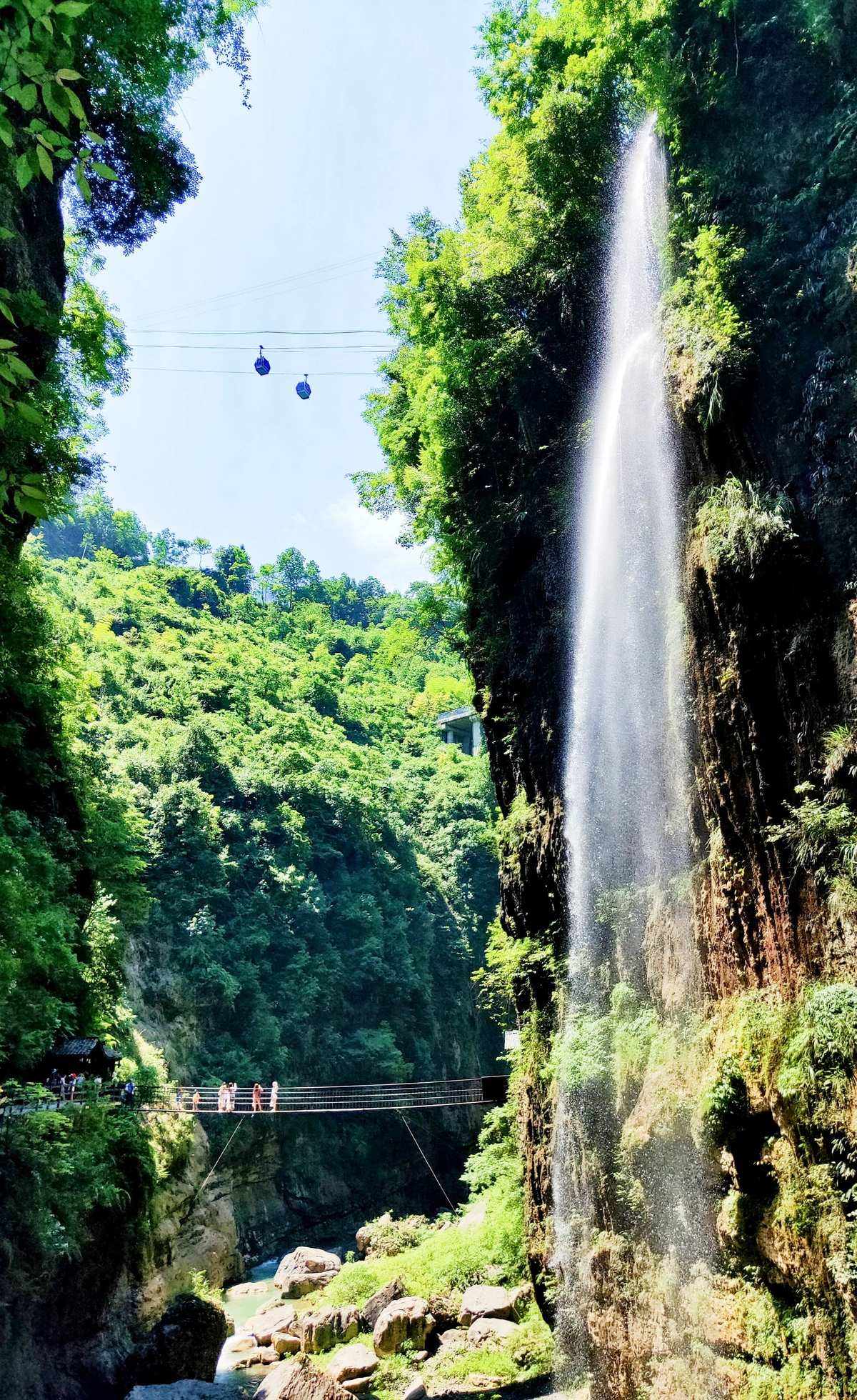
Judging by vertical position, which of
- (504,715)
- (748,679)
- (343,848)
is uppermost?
(343,848)

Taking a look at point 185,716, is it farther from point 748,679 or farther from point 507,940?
point 748,679

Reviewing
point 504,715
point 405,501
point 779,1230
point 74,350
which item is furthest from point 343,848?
point 779,1230

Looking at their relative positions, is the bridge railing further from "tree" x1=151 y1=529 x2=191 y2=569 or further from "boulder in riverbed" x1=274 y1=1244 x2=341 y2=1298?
"tree" x1=151 y1=529 x2=191 y2=569

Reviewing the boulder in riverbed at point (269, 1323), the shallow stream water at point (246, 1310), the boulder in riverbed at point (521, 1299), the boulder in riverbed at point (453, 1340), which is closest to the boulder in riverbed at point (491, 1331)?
the boulder in riverbed at point (453, 1340)

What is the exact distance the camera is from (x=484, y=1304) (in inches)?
605

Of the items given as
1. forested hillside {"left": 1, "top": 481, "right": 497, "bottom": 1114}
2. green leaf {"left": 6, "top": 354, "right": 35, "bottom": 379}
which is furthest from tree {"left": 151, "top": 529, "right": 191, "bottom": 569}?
green leaf {"left": 6, "top": 354, "right": 35, "bottom": 379}

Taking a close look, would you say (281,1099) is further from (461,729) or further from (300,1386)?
(461,729)

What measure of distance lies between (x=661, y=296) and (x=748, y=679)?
209 inches

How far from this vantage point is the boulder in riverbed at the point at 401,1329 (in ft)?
49.8

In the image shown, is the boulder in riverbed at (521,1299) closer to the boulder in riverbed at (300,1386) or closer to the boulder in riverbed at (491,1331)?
the boulder in riverbed at (491,1331)

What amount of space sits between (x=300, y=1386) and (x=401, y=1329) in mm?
4167

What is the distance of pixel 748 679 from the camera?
878cm

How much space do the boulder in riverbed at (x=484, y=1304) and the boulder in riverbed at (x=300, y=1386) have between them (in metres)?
3.76

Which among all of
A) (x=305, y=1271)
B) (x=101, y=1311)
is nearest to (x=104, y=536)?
(x=305, y=1271)
